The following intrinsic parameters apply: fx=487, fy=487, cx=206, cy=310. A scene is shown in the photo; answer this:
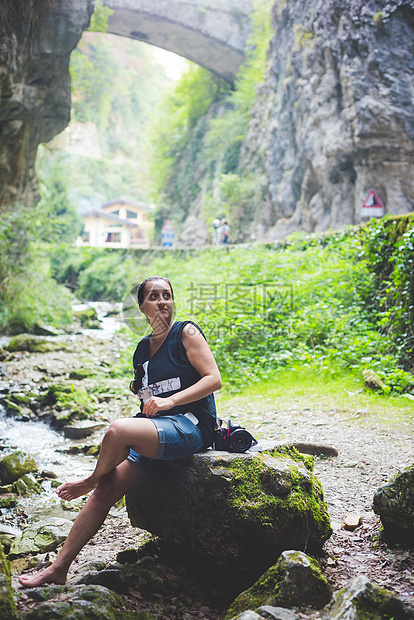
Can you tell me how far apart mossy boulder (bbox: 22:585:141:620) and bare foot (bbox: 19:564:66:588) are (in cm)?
5

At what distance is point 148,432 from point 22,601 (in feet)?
3.00

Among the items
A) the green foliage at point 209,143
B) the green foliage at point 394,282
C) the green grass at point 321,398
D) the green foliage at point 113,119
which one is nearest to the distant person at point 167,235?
the green foliage at point 209,143

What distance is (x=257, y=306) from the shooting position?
8.69 meters

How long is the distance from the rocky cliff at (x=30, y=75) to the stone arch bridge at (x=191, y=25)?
1314cm

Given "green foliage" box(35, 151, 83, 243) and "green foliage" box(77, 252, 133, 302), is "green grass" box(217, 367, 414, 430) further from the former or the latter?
"green foliage" box(35, 151, 83, 243)

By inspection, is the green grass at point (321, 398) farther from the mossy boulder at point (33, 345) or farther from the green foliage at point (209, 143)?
the green foliage at point (209, 143)

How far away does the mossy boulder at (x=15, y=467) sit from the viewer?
15.4 ft

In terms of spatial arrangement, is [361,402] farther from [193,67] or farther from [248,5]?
[193,67]

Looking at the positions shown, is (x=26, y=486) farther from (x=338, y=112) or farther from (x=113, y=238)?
(x=113, y=238)

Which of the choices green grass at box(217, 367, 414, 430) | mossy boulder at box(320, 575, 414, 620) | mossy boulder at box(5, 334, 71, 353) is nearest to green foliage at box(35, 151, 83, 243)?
mossy boulder at box(5, 334, 71, 353)

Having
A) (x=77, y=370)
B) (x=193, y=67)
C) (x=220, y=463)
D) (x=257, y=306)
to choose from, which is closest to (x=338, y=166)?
(x=257, y=306)

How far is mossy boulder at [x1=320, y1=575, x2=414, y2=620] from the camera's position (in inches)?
75.8

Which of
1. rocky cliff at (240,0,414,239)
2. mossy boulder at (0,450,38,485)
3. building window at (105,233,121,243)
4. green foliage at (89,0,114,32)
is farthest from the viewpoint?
building window at (105,233,121,243)

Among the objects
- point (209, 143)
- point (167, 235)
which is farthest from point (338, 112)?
point (209, 143)
